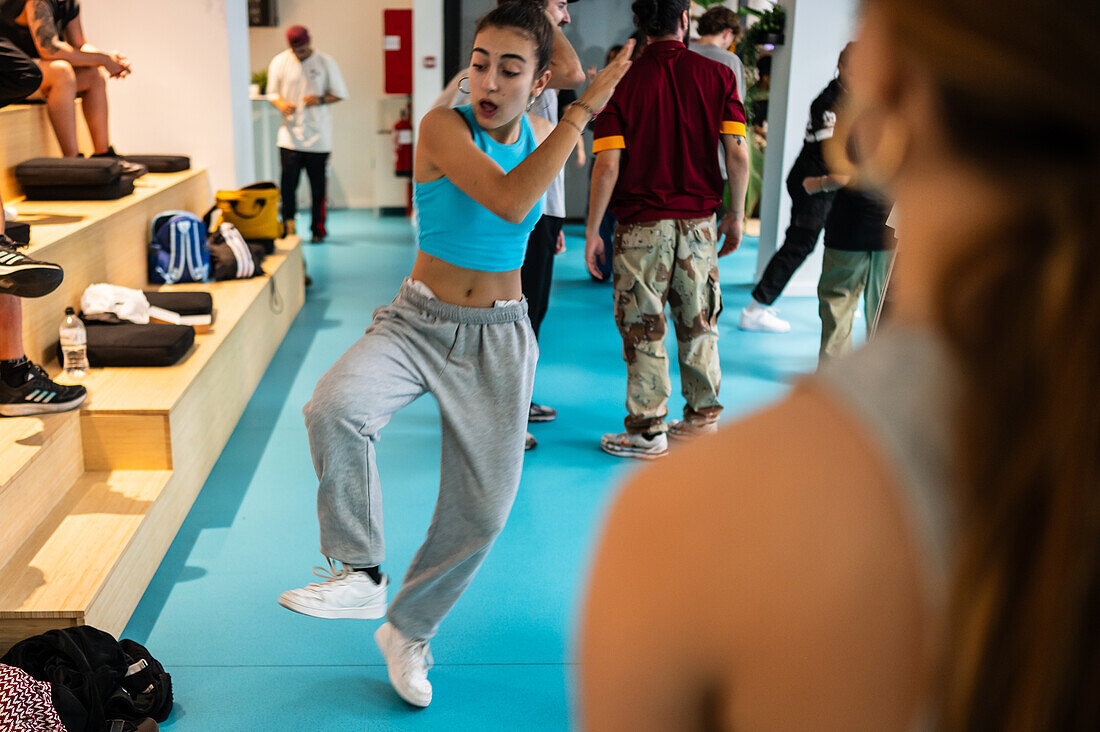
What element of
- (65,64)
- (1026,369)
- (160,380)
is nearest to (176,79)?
(65,64)

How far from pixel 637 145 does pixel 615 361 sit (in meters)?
1.92

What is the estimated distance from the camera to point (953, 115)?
44 cm

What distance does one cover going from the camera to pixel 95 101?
559 cm

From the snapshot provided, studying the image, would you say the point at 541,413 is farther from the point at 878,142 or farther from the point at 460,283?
the point at 878,142

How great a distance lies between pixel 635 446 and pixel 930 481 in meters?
3.96

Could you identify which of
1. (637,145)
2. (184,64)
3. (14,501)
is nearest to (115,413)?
(14,501)

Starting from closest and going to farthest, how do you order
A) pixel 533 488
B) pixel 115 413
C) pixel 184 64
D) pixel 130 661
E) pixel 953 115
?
1. pixel 953 115
2. pixel 130 661
3. pixel 115 413
4. pixel 533 488
5. pixel 184 64

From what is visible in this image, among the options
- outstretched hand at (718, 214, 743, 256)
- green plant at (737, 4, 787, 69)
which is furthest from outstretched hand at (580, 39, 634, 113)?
green plant at (737, 4, 787, 69)

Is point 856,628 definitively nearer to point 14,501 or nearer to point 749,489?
point 749,489

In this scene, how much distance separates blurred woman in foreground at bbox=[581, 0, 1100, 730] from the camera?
415 mm

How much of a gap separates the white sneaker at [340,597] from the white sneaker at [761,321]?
4.65m

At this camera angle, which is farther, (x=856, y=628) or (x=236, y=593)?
(x=236, y=593)

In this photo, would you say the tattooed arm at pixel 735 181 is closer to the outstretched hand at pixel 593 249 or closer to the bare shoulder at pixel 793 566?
the outstretched hand at pixel 593 249

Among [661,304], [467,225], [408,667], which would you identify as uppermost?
[467,225]
